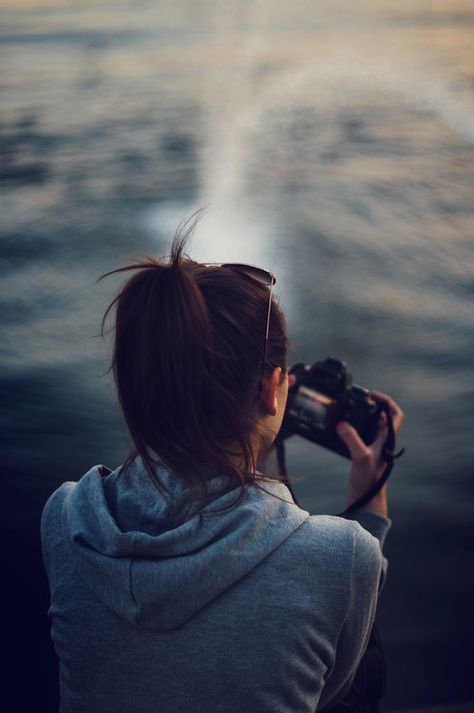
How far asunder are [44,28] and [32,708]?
482 cm

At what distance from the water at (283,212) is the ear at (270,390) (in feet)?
3.18

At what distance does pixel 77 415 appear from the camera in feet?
7.06

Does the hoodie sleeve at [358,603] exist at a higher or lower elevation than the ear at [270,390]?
lower

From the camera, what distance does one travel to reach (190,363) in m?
0.77

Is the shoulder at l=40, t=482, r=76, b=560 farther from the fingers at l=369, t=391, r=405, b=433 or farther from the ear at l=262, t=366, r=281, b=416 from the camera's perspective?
the fingers at l=369, t=391, r=405, b=433

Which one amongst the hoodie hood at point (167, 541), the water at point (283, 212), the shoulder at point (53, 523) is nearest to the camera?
the hoodie hood at point (167, 541)

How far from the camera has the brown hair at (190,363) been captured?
30.0 inches

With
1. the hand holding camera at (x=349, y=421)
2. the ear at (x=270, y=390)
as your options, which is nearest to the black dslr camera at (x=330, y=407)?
the hand holding camera at (x=349, y=421)

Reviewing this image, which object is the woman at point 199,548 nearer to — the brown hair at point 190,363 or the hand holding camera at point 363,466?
the brown hair at point 190,363

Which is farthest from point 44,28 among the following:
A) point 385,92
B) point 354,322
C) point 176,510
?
point 176,510

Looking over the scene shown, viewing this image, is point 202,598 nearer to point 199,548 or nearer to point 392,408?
point 199,548

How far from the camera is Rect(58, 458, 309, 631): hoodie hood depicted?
74cm

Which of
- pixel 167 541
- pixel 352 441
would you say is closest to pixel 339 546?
pixel 167 541

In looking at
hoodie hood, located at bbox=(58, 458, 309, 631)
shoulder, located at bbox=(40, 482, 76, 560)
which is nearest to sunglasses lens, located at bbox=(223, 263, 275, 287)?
hoodie hood, located at bbox=(58, 458, 309, 631)
